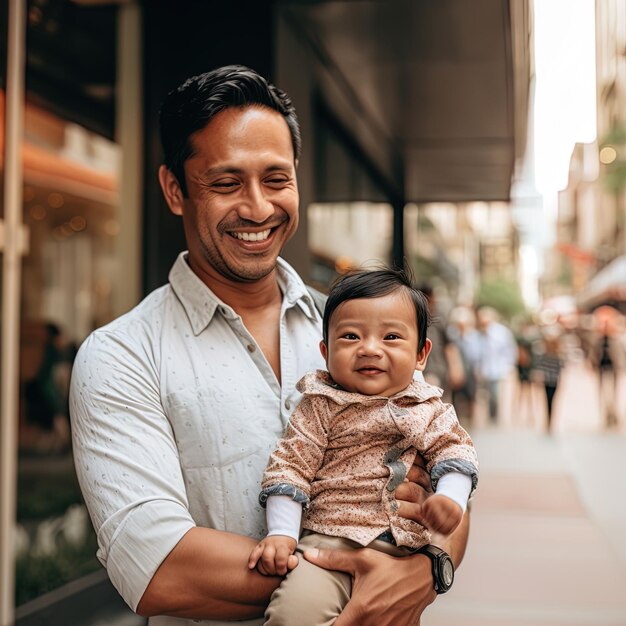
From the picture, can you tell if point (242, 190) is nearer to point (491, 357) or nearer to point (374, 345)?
point (374, 345)

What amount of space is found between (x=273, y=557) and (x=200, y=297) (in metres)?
0.71

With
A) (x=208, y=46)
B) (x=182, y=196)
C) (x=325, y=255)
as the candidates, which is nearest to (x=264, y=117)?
(x=182, y=196)

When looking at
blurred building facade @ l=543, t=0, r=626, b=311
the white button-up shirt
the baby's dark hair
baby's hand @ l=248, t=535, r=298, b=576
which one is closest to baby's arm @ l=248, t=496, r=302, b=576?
baby's hand @ l=248, t=535, r=298, b=576

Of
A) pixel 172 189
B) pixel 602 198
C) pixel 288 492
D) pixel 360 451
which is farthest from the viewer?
pixel 602 198

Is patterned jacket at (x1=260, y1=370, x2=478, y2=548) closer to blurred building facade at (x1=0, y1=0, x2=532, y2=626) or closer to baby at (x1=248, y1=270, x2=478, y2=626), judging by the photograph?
baby at (x1=248, y1=270, x2=478, y2=626)

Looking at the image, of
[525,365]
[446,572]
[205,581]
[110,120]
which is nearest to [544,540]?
[110,120]

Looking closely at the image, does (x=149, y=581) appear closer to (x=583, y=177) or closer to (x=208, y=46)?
(x=208, y=46)

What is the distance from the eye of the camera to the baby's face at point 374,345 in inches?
87.3

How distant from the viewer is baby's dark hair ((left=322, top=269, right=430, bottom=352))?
7.47ft

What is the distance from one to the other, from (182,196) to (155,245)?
168 inches

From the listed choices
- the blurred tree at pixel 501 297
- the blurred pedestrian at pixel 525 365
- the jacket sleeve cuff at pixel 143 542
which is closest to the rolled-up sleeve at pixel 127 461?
the jacket sleeve cuff at pixel 143 542

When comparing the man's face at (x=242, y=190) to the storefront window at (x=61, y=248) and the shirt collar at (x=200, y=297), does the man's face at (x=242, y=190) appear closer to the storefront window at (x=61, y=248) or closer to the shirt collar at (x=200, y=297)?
the shirt collar at (x=200, y=297)

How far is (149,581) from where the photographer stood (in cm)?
198

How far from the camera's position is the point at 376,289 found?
2.27m
